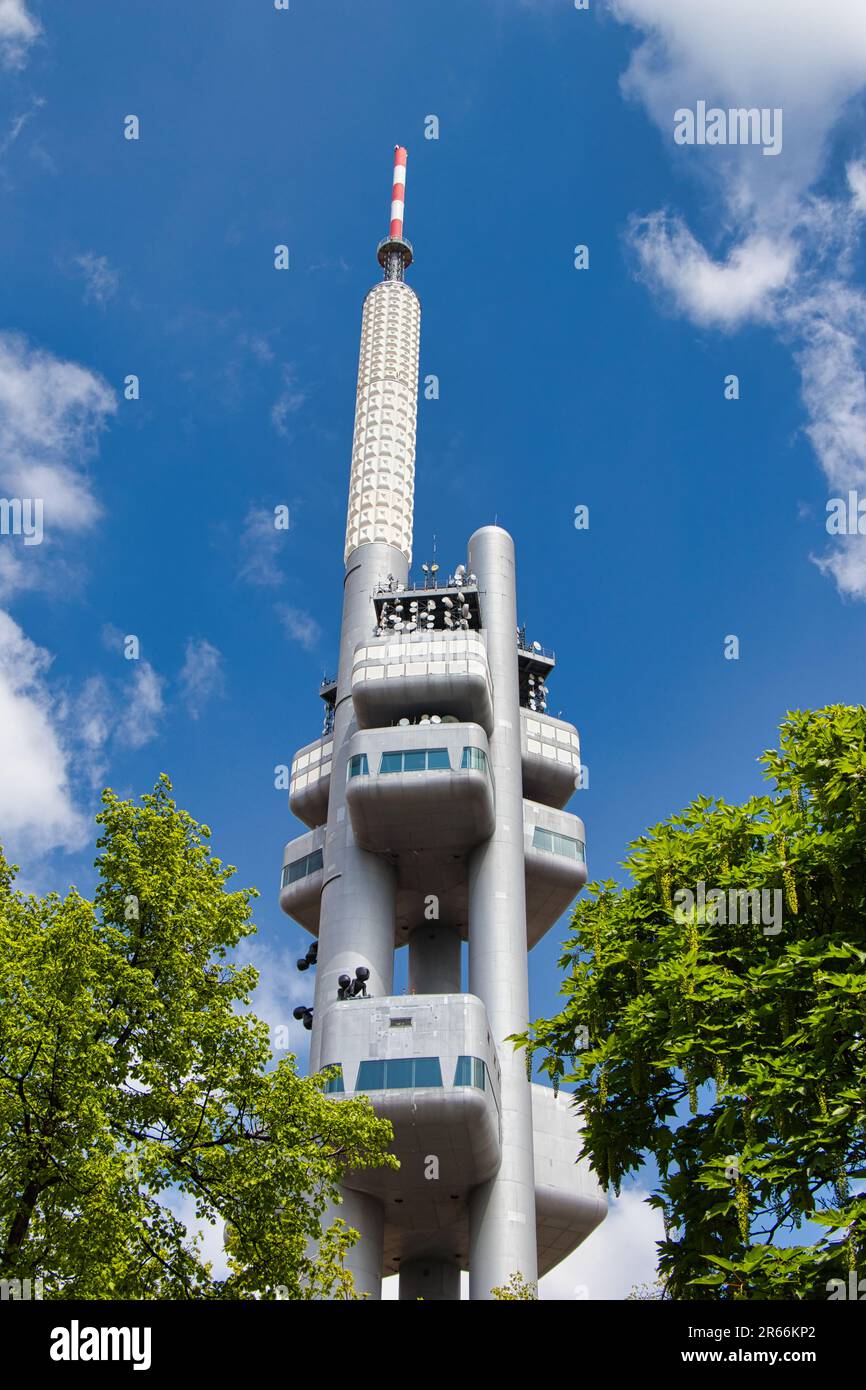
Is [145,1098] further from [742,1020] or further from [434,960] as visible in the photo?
[434,960]

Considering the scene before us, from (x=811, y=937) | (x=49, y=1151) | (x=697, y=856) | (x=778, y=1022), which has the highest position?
(x=697, y=856)

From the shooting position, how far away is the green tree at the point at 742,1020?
1883cm

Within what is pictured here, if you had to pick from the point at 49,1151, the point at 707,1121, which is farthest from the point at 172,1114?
the point at 707,1121

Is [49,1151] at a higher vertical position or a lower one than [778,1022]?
lower

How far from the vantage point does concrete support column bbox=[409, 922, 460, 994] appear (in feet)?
250

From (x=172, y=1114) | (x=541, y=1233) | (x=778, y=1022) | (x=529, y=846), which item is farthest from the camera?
(x=529, y=846)

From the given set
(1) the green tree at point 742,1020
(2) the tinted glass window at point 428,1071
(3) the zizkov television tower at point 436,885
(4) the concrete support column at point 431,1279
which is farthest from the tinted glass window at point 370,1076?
(1) the green tree at point 742,1020

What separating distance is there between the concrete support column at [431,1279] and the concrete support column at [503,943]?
7451 mm

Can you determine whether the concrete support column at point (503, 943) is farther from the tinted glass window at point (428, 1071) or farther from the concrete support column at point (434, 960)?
the concrete support column at point (434, 960)

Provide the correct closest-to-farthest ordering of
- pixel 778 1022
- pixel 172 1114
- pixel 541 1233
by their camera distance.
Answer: pixel 778 1022 < pixel 172 1114 < pixel 541 1233

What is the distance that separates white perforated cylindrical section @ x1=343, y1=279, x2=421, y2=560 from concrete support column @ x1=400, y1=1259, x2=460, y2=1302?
4418 cm
